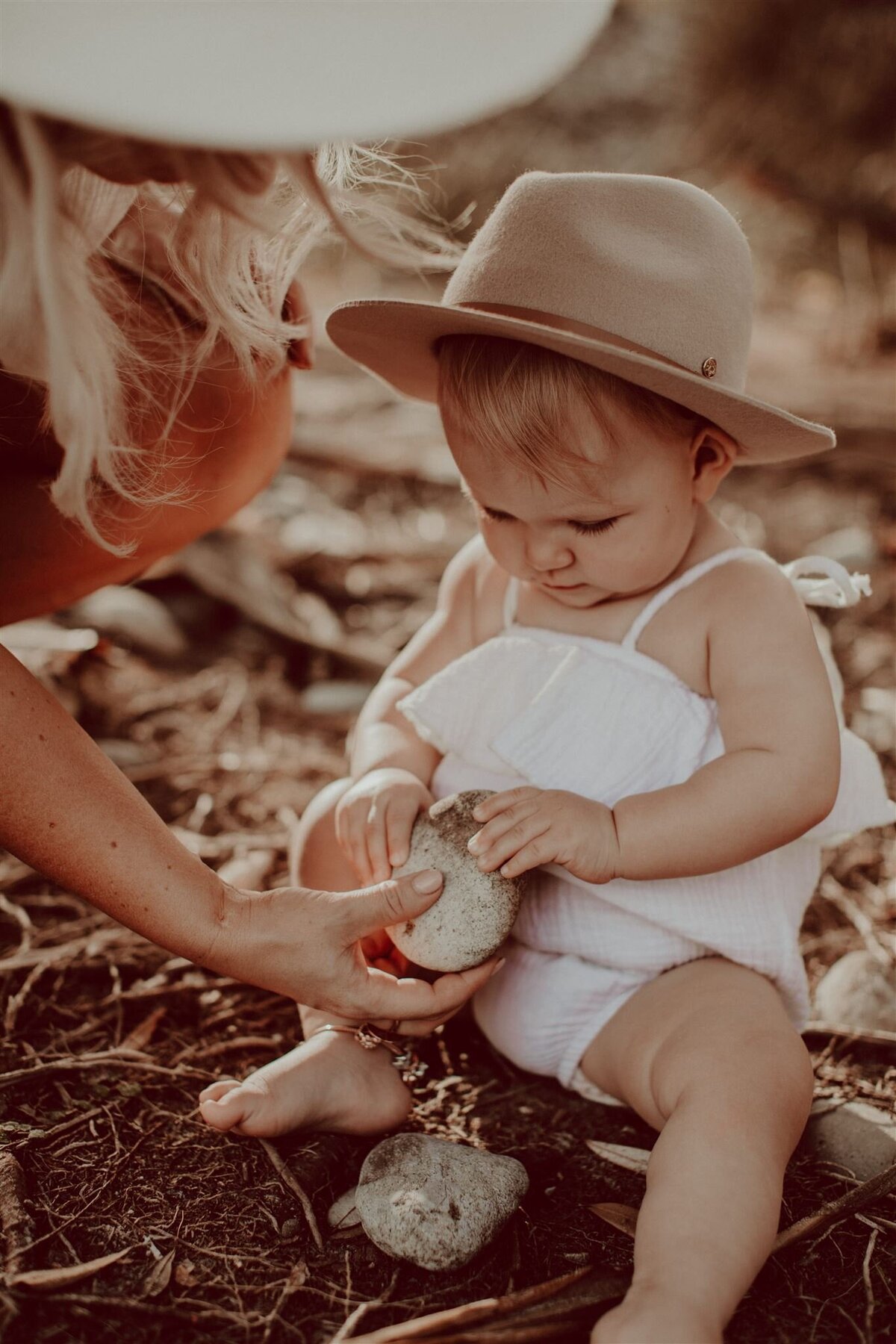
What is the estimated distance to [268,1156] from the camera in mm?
1814

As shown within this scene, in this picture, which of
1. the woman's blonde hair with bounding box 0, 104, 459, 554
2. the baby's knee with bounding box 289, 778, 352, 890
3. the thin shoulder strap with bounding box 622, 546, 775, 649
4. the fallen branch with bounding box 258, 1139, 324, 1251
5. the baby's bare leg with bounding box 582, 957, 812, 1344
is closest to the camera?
the woman's blonde hair with bounding box 0, 104, 459, 554

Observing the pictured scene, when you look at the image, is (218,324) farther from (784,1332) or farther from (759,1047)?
(784,1332)

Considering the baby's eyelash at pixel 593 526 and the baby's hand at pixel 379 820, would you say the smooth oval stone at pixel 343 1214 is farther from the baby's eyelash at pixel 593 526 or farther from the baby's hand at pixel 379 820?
the baby's eyelash at pixel 593 526

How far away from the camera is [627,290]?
1778mm

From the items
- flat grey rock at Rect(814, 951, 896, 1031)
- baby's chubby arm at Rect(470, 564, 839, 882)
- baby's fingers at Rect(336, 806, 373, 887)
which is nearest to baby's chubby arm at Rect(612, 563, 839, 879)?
baby's chubby arm at Rect(470, 564, 839, 882)

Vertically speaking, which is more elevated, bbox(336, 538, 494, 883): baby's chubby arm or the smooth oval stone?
bbox(336, 538, 494, 883): baby's chubby arm

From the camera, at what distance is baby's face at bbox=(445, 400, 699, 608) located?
186 cm

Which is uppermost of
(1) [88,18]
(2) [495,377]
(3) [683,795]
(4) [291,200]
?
Result: (1) [88,18]

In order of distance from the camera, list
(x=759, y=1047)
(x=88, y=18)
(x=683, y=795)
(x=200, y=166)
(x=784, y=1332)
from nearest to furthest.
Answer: (x=88, y=18), (x=200, y=166), (x=784, y=1332), (x=759, y=1047), (x=683, y=795)

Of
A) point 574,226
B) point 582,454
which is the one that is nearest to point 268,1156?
point 582,454

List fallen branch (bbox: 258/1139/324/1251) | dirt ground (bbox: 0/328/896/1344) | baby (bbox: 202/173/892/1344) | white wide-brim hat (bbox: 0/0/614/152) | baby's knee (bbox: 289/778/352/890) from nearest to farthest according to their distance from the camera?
white wide-brim hat (bbox: 0/0/614/152)
dirt ground (bbox: 0/328/896/1344)
fallen branch (bbox: 258/1139/324/1251)
baby (bbox: 202/173/892/1344)
baby's knee (bbox: 289/778/352/890)

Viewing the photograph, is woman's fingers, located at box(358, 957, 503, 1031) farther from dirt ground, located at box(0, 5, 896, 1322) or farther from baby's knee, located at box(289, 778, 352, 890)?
baby's knee, located at box(289, 778, 352, 890)

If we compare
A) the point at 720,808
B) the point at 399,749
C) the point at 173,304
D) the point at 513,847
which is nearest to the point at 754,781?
the point at 720,808

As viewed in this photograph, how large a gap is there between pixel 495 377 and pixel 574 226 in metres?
0.26
